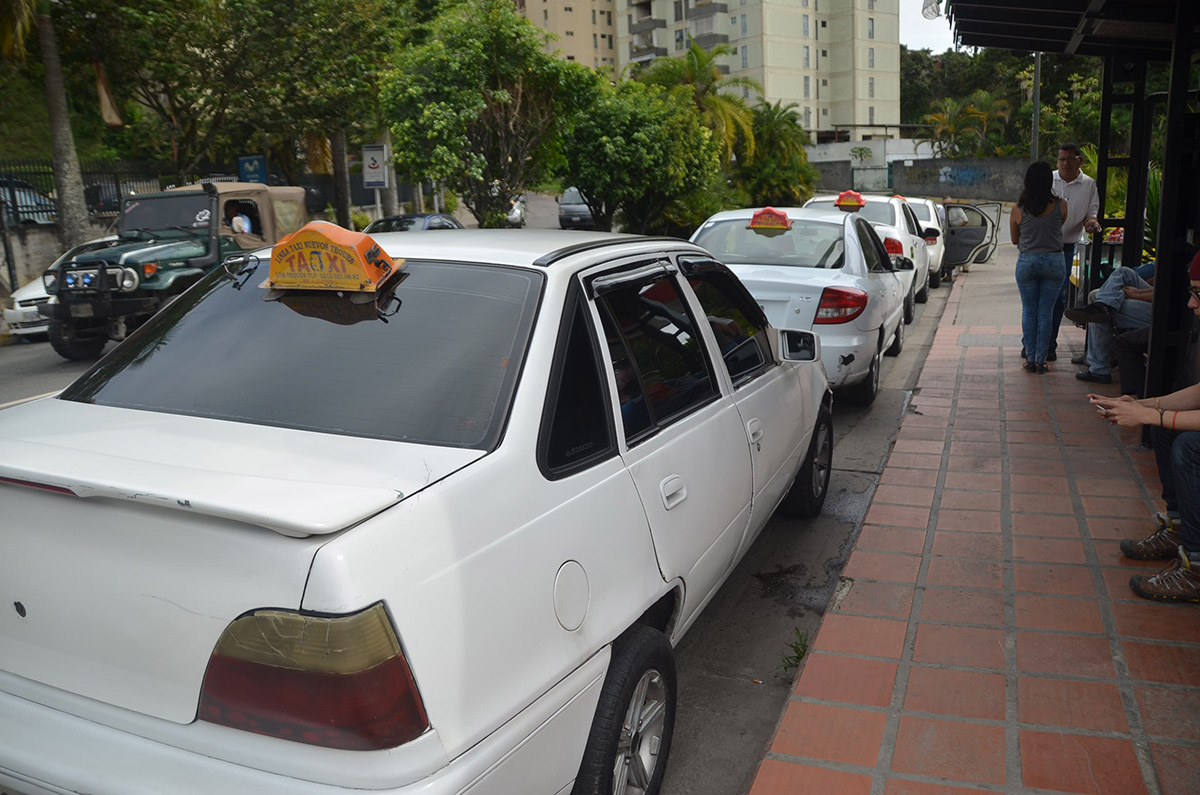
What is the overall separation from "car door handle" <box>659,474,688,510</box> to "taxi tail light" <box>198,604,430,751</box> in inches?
47.5

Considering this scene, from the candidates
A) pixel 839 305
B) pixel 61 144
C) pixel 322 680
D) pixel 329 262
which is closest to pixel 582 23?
pixel 61 144

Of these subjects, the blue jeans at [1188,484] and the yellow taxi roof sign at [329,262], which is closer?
the yellow taxi roof sign at [329,262]

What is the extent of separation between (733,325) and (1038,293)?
544cm

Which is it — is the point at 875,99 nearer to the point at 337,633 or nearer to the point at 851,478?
the point at 851,478

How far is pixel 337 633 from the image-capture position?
1.79 metres

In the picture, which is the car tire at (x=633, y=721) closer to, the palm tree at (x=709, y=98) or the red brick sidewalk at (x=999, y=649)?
the red brick sidewalk at (x=999, y=649)

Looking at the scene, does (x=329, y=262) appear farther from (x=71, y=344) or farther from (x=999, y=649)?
(x=71, y=344)

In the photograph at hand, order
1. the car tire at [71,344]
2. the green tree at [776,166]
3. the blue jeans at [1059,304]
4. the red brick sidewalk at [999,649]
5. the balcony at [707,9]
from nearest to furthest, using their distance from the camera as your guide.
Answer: the red brick sidewalk at [999,649]
the blue jeans at [1059,304]
the car tire at [71,344]
the green tree at [776,166]
the balcony at [707,9]

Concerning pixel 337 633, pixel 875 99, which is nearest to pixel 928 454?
pixel 337 633

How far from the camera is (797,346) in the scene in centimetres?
464

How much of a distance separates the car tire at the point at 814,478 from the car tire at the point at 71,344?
9307 millimetres

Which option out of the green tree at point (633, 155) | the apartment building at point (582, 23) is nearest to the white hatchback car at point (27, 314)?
the green tree at point (633, 155)

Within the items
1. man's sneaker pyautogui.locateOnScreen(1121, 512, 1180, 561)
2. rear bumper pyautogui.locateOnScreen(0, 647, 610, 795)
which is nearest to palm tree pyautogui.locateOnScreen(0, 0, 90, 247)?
rear bumper pyautogui.locateOnScreen(0, 647, 610, 795)

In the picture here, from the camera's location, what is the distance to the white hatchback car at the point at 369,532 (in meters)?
1.85
